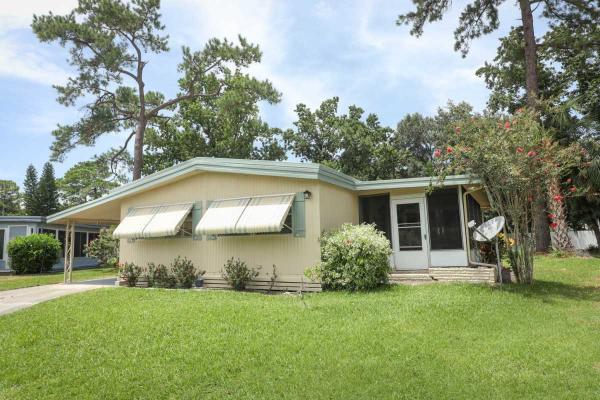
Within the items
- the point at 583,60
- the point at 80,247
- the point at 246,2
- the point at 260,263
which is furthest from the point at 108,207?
the point at 583,60

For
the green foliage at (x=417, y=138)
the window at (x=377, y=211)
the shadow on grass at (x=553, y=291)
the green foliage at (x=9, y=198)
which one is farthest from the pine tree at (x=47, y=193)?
the shadow on grass at (x=553, y=291)

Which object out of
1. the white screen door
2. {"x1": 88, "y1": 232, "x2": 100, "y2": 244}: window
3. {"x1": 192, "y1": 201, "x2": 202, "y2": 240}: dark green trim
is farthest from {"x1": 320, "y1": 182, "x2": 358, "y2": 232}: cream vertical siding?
{"x1": 88, "y1": 232, "x2": 100, "y2": 244}: window

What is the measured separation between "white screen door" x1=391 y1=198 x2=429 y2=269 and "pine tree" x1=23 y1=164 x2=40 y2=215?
41.8 metres

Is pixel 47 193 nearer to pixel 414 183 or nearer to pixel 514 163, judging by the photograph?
pixel 414 183

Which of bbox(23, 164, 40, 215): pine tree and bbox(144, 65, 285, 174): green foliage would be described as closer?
bbox(144, 65, 285, 174): green foliage

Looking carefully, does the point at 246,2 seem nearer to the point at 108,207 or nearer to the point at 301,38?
the point at 301,38

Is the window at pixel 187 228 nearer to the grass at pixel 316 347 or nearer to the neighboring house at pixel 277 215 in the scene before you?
the neighboring house at pixel 277 215

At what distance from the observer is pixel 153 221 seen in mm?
12094

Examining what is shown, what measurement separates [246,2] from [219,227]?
6297 mm

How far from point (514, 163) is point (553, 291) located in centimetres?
293

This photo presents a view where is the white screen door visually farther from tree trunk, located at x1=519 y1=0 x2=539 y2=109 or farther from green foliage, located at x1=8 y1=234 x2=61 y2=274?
green foliage, located at x1=8 y1=234 x2=61 y2=274

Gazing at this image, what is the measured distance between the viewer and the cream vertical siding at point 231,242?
400 inches

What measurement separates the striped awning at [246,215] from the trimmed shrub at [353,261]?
1.36 metres

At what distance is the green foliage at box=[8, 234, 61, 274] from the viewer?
19.8 m
